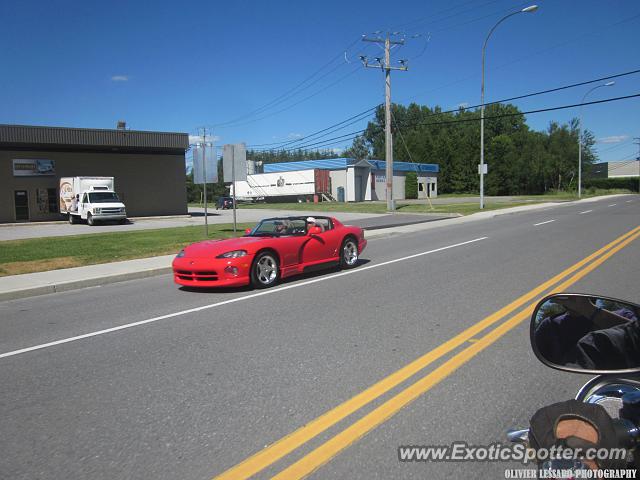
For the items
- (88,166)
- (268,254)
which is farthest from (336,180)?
(268,254)

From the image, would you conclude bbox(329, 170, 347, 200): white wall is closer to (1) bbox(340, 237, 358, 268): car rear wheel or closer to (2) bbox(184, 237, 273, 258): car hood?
(1) bbox(340, 237, 358, 268): car rear wheel

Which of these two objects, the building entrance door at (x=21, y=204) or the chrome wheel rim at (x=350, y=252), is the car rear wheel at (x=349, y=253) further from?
the building entrance door at (x=21, y=204)

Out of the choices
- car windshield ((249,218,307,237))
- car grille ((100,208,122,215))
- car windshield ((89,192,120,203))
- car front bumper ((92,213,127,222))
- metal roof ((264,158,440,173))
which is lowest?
car front bumper ((92,213,127,222))

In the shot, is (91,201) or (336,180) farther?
(336,180)

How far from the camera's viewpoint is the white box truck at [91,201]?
97.4 ft

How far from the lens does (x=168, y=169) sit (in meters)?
39.2

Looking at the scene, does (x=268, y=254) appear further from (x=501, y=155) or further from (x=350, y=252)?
(x=501, y=155)

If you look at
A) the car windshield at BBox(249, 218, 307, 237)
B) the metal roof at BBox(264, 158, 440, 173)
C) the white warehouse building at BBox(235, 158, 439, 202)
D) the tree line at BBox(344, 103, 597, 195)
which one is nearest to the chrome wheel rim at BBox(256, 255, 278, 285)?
the car windshield at BBox(249, 218, 307, 237)

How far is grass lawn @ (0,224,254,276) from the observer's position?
41.6 ft

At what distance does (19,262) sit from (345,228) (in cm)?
840

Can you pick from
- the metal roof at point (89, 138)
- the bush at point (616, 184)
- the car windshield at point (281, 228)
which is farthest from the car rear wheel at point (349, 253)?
the bush at point (616, 184)

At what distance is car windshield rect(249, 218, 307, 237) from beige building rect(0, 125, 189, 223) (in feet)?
90.4

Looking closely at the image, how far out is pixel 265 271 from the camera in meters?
8.95

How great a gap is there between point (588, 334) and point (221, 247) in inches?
283
